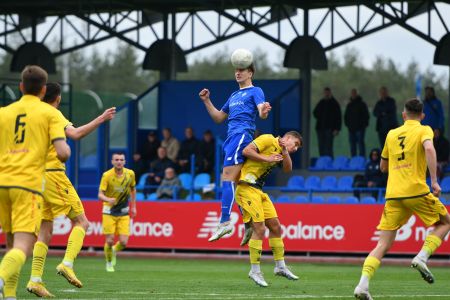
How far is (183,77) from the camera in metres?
80.9

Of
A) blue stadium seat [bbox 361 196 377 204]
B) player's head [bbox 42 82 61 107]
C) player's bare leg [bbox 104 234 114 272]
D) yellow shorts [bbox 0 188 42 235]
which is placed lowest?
player's bare leg [bbox 104 234 114 272]

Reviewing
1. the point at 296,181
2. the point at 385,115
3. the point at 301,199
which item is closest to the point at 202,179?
the point at 296,181

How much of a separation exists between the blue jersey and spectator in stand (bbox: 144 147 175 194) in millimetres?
15063

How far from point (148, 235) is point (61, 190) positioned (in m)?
13.4

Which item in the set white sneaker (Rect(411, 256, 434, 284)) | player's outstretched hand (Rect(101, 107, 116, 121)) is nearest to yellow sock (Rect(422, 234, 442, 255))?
white sneaker (Rect(411, 256, 434, 284))

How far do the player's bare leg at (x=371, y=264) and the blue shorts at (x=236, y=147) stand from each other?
2709mm

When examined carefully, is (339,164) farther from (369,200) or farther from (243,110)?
(243,110)

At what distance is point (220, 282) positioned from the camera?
16438mm

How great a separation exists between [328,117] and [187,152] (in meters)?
4.04

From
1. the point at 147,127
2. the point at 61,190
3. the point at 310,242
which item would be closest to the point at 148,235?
the point at 310,242

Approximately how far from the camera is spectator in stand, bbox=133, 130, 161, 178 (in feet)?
105

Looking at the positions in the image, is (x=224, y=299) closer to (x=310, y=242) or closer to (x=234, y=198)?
(x=234, y=198)

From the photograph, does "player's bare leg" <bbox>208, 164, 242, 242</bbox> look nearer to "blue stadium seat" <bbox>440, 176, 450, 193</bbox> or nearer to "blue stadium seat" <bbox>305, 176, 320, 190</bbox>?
"blue stadium seat" <bbox>440, 176, 450, 193</bbox>

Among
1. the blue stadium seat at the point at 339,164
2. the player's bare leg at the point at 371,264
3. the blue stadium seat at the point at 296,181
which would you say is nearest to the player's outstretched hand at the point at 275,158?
the player's bare leg at the point at 371,264
